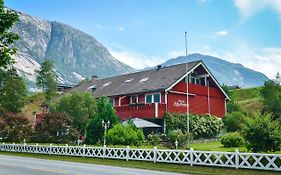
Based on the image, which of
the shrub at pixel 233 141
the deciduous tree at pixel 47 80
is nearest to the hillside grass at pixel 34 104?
the deciduous tree at pixel 47 80

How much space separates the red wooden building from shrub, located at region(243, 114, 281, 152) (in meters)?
21.7

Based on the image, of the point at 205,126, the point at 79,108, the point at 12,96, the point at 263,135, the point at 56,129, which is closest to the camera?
the point at 263,135

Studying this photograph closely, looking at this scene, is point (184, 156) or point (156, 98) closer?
point (184, 156)

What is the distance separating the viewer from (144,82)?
4712cm

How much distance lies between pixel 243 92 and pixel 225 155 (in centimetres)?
7020

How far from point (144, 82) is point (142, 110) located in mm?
5394

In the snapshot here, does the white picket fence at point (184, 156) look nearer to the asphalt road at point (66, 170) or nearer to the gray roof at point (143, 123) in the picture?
the asphalt road at point (66, 170)

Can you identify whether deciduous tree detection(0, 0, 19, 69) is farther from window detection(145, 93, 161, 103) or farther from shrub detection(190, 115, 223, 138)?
shrub detection(190, 115, 223, 138)

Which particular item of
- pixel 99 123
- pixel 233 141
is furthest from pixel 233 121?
pixel 99 123

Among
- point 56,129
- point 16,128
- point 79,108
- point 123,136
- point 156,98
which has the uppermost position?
point 156,98

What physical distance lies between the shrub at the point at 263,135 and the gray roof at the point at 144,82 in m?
22.1

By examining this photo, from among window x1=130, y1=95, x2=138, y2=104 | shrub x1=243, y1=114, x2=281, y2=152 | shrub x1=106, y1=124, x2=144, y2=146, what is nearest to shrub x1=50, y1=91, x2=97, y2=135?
window x1=130, y1=95, x2=138, y2=104

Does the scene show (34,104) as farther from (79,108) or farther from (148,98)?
(148,98)

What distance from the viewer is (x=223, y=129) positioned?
46625 millimetres
